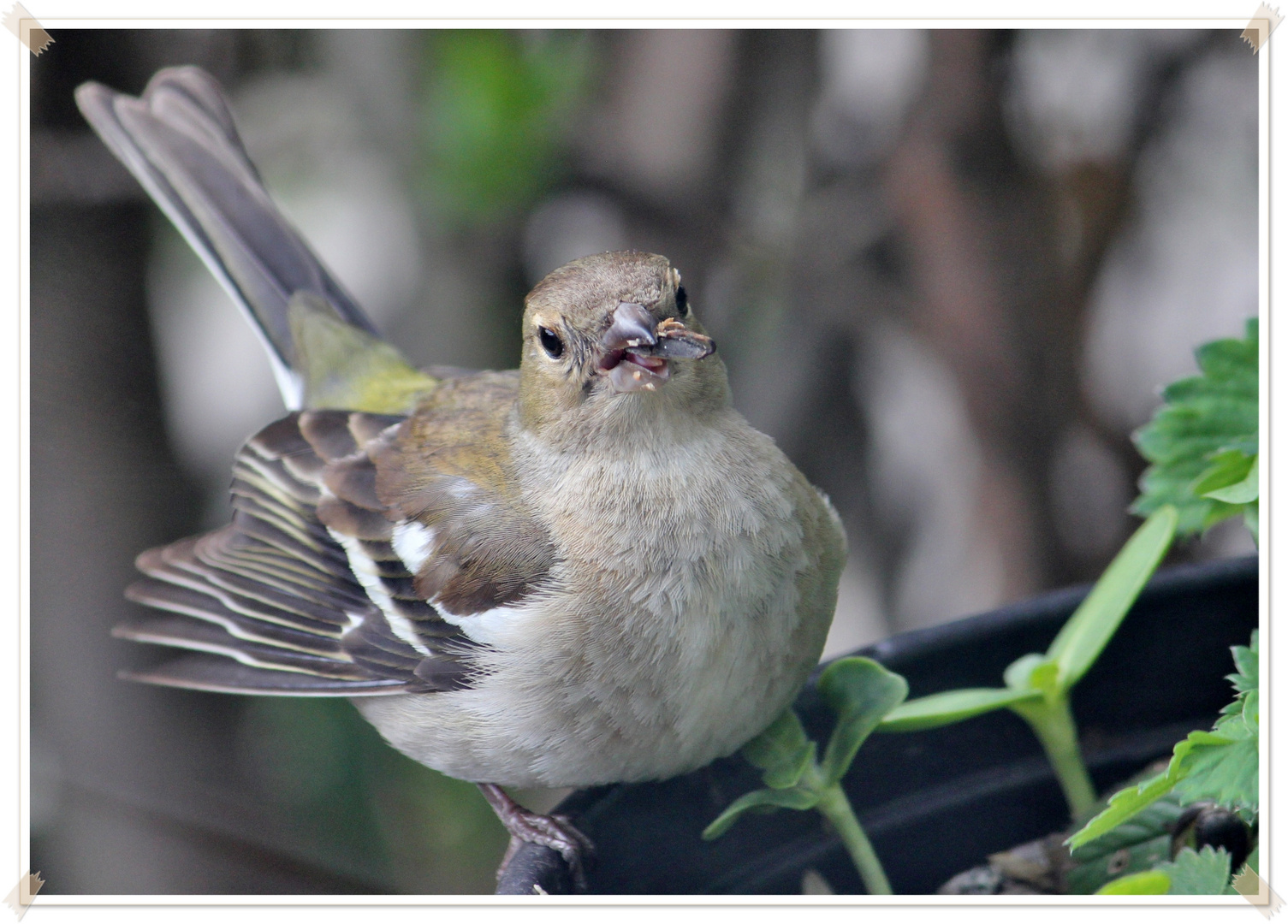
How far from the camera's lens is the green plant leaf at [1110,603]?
4.16ft

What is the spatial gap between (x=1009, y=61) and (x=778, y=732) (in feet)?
3.84

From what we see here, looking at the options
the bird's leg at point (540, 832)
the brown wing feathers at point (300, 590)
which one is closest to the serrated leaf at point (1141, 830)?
the bird's leg at point (540, 832)

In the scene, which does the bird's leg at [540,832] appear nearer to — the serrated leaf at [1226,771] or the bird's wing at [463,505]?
the bird's wing at [463,505]

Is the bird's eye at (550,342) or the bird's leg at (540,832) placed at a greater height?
the bird's eye at (550,342)

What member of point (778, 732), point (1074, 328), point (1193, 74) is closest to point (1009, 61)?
point (1193, 74)

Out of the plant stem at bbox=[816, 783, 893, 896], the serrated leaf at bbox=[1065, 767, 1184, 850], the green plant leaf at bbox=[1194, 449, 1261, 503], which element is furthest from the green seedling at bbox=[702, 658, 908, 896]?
the green plant leaf at bbox=[1194, 449, 1261, 503]

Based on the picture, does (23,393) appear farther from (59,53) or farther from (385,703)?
(385,703)

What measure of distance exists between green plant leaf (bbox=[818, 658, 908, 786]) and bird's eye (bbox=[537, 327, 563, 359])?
0.48m

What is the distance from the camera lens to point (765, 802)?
1251 millimetres

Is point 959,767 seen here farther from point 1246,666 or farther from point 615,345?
point 615,345

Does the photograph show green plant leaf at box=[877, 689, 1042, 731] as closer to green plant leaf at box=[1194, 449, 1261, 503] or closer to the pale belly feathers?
the pale belly feathers

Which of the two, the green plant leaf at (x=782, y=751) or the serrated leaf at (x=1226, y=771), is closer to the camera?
the serrated leaf at (x=1226, y=771)

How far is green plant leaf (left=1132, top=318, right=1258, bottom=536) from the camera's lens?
4.38 feet

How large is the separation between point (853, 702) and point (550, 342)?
0.53 meters
